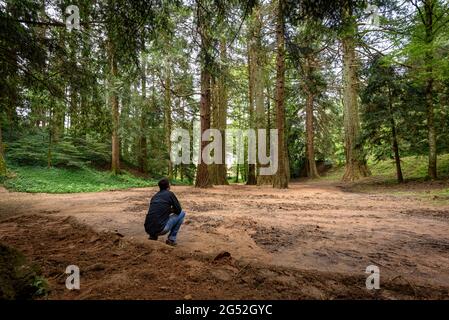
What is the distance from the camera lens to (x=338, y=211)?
8.76 m

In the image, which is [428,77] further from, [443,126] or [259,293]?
[259,293]

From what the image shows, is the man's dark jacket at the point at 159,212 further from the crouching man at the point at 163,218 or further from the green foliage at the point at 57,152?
the green foliage at the point at 57,152

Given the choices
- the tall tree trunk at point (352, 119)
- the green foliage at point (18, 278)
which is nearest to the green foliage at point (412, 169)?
the tall tree trunk at point (352, 119)

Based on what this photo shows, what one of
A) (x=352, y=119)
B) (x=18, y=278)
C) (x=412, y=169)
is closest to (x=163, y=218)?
(x=18, y=278)

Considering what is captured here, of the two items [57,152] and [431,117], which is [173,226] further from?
[57,152]

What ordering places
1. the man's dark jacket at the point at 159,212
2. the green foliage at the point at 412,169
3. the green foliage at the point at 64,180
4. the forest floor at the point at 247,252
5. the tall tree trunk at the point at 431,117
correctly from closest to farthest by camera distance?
the forest floor at the point at 247,252, the man's dark jacket at the point at 159,212, the tall tree trunk at the point at 431,117, the green foliage at the point at 64,180, the green foliage at the point at 412,169

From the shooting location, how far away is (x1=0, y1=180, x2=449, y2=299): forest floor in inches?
130

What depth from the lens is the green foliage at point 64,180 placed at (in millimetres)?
15723

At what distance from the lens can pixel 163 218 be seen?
5.32m

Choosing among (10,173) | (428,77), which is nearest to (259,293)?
(428,77)

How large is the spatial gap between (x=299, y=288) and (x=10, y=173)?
65.5 ft

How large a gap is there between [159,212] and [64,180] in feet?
52.9

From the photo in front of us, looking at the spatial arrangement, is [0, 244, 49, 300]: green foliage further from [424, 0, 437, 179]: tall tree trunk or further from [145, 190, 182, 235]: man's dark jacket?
[424, 0, 437, 179]: tall tree trunk

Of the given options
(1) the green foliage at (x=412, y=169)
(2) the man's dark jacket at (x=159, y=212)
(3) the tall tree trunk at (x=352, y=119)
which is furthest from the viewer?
(3) the tall tree trunk at (x=352, y=119)
